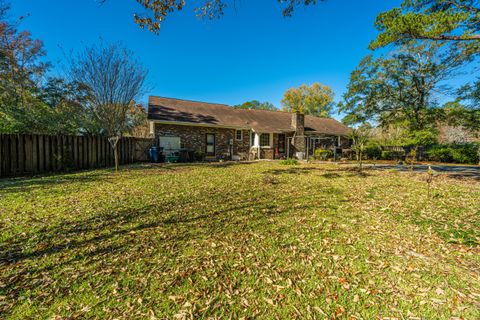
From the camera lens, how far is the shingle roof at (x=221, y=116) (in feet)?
50.5

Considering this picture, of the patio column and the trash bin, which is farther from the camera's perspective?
the patio column

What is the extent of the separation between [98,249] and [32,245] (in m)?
1.01

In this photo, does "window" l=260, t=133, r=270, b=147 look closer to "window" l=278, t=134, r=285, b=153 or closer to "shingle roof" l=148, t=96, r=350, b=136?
"shingle roof" l=148, t=96, r=350, b=136

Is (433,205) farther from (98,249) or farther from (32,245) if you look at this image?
(32,245)

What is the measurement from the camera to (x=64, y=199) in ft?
16.4

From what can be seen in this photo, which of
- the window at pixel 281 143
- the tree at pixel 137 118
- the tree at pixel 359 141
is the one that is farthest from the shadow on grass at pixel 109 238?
the tree at pixel 137 118

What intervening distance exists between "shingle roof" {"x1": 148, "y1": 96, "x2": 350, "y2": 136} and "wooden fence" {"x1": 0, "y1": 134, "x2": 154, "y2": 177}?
4.58m

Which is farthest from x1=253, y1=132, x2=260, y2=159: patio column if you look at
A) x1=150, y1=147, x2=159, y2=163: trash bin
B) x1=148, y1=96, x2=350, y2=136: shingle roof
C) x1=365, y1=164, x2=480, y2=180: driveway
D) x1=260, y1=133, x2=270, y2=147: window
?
x1=365, y1=164, x2=480, y2=180: driveway

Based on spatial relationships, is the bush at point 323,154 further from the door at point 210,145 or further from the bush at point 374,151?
the door at point 210,145

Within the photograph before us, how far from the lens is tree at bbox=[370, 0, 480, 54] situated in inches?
207

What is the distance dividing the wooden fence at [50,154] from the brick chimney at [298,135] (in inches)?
544

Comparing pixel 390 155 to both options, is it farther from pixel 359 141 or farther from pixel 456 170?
pixel 359 141

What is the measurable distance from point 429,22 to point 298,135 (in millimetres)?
13192

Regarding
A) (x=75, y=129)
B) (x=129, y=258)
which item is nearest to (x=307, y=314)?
(x=129, y=258)
